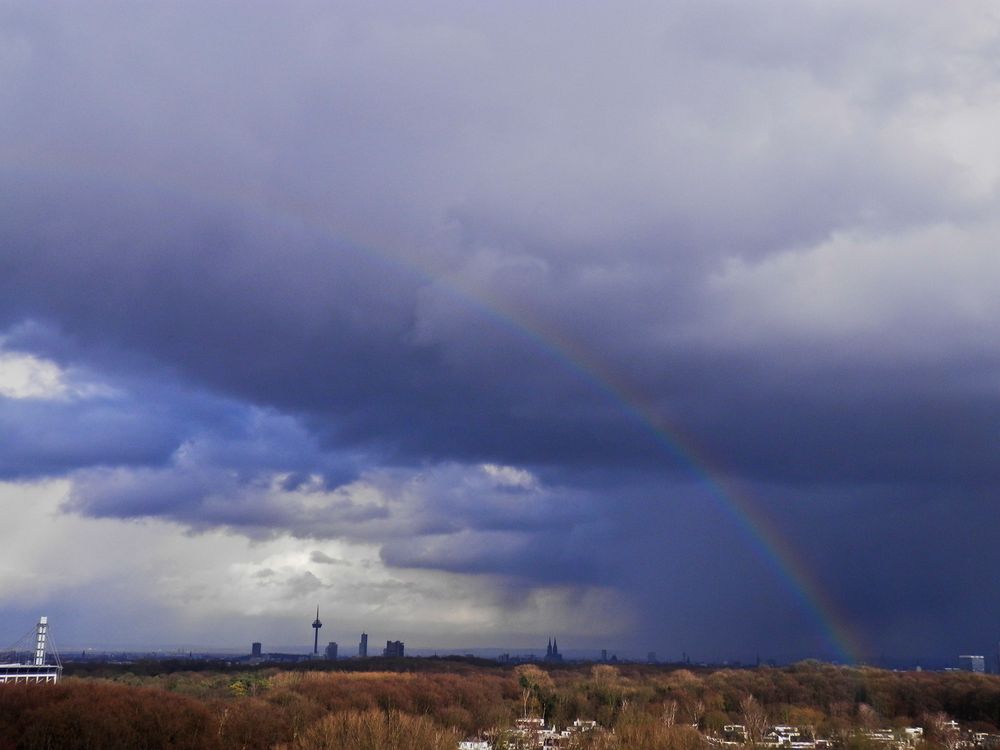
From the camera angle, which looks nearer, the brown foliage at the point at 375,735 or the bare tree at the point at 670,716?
the brown foliage at the point at 375,735

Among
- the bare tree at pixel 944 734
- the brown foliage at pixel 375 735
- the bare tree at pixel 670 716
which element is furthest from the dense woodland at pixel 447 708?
the bare tree at pixel 944 734

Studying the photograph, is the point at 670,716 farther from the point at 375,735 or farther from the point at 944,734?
the point at 375,735

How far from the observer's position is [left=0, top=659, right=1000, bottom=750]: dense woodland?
46.1 m

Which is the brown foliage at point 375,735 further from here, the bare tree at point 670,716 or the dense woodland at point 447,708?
the bare tree at point 670,716

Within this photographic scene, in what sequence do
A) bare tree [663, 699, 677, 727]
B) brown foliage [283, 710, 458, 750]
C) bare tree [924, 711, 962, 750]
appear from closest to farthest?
brown foliage [283, 710, 458, 750] → bare tree [924, 711, 962, 750] → bare tree [663, 699, 677, 727]

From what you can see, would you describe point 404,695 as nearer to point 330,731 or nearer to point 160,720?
point 160,720

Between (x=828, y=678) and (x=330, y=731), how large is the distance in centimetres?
10346

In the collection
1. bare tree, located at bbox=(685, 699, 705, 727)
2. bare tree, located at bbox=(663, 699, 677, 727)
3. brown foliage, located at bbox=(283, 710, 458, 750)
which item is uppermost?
brown foliage, located at bbox=(283, 710, 458, 750)

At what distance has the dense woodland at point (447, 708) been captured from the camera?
4612 cm

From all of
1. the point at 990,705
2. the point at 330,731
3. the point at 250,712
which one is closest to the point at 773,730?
the point at 990,705

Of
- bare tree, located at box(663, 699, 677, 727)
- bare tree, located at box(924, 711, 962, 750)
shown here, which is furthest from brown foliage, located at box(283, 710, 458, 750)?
bare tree, located at box(924, 711, 962, 750)

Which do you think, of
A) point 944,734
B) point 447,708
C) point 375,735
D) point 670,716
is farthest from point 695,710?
point 375,735

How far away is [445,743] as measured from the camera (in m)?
41.2

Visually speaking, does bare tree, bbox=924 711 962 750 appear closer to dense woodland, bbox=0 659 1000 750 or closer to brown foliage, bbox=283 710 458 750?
dense woodland, bbox=0 659 1000 750
